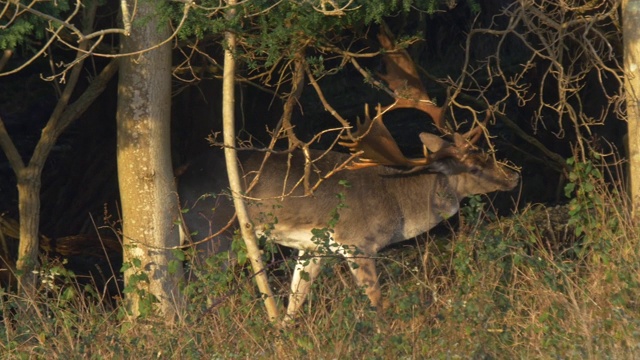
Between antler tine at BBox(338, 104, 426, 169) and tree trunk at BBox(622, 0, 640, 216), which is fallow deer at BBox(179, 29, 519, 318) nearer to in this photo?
antler tine at BBox(338, 104, 426, 169)

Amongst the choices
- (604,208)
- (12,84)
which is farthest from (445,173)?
(12,84)

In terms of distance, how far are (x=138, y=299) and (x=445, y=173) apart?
144 inches

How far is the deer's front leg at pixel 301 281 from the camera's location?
8117 millimetres

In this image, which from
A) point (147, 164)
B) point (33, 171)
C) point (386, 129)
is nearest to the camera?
point (147, 164)

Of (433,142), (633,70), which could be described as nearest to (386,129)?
(433,142)

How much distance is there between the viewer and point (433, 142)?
35.3 feet

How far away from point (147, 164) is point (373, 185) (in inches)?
98.2

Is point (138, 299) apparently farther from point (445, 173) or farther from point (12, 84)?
point (12, 84)

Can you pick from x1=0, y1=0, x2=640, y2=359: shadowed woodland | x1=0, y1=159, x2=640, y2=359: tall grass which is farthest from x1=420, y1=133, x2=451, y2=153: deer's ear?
x1=0, y1=159, x2=640, y2=359: tall grass

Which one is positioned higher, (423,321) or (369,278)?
(423,321)

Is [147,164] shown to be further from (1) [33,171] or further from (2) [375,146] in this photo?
(2) [375,146]

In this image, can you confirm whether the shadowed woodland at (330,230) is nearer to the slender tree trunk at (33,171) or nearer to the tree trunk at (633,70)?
the slender tree trunk at (33,171)

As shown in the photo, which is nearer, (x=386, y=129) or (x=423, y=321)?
(x=423, y=321)

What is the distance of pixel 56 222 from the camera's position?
11680mm
